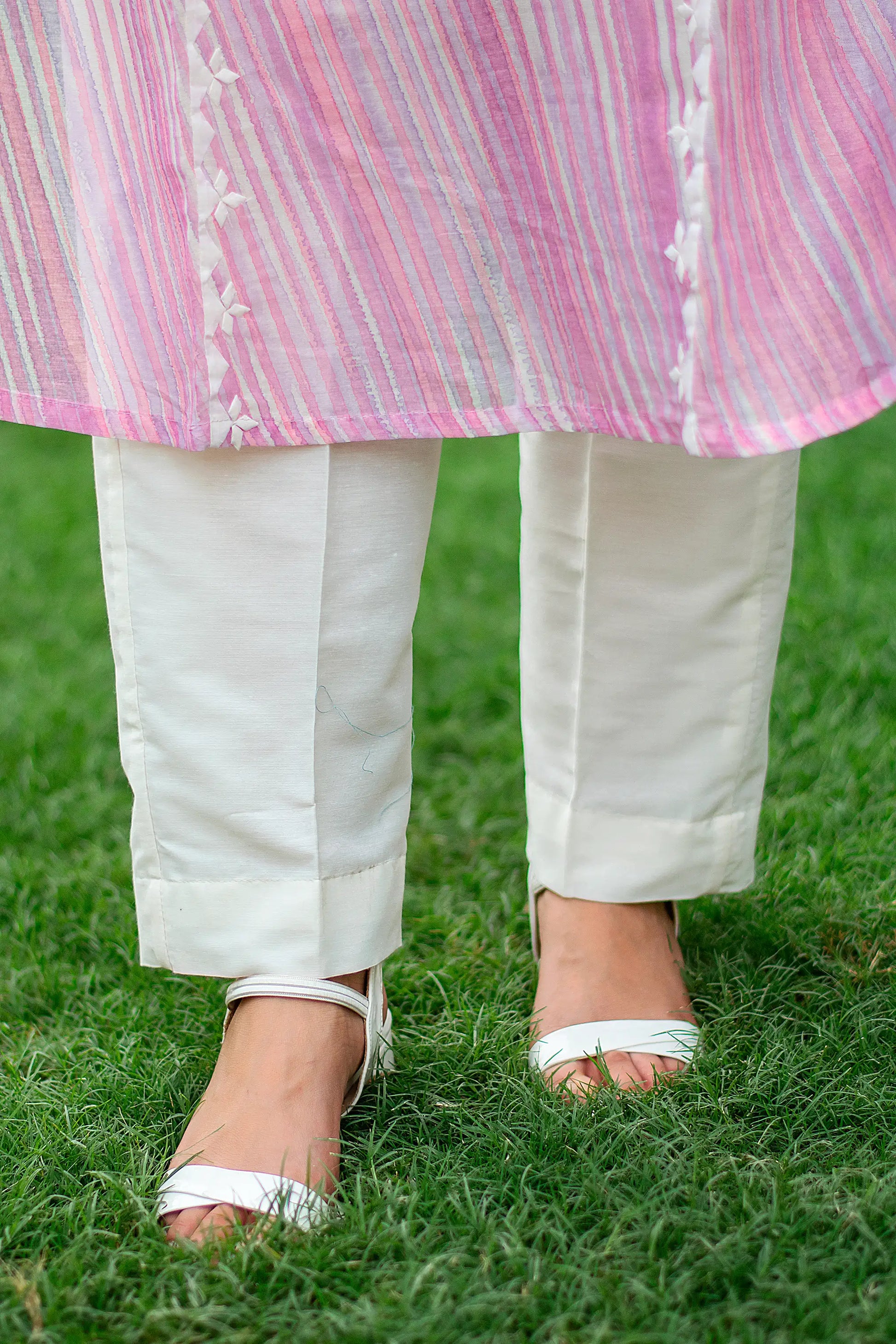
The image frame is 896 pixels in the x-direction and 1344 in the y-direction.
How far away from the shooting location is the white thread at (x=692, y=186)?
83 cm

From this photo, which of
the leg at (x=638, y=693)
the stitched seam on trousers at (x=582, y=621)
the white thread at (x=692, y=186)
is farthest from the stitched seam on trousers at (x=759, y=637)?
the white thread at (x=692, y=186)

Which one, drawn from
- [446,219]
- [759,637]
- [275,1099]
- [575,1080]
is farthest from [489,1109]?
[446,219]

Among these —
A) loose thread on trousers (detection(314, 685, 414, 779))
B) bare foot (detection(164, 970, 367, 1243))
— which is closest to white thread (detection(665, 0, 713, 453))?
loose thread on trousers (detection(314, 685, 414, 779))

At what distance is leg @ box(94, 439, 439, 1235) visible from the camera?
3.13 feet

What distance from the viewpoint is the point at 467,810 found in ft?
5.82

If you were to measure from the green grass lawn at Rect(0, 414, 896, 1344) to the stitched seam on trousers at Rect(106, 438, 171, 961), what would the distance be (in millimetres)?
226

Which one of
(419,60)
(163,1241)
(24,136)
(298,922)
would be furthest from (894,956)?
(24,136)

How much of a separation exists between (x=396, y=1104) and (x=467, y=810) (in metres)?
0.68

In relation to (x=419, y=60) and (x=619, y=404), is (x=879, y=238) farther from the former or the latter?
(x=419, y=60)

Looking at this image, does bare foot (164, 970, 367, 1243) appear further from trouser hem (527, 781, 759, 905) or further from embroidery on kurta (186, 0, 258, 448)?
embroidery on kurta (186, 0, 258, 448)

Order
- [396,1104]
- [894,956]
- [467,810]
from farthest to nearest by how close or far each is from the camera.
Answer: [467,810]
[894,956]
[396,1104]

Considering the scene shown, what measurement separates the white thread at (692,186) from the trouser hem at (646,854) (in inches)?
17.0

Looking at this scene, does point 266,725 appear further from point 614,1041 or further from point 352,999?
point 614,1041

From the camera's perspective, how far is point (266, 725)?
976 millimetres
